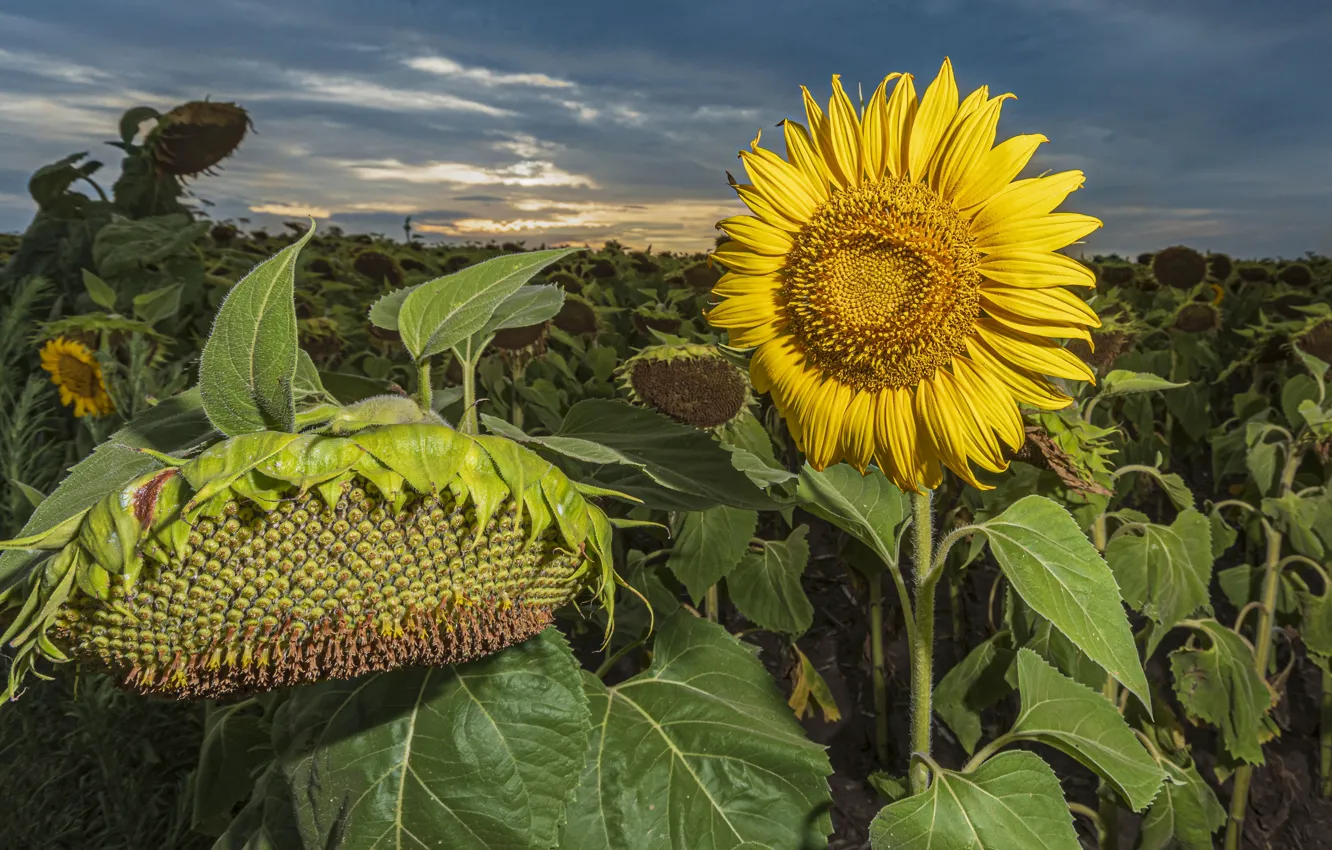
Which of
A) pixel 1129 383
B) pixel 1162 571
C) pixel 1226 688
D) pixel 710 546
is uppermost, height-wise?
pixel 1129 383

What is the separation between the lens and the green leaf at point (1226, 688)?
215cm

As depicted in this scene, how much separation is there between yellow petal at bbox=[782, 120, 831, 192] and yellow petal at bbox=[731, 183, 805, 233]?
50mm

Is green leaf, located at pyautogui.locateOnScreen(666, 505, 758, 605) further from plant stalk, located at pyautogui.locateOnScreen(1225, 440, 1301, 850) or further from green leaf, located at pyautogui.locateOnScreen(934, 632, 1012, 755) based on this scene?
plant stalk, located at pyautogui.locateOnScreen(1225, 440, 1301, 850)

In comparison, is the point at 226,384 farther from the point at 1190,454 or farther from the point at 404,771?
the point at 1190,454

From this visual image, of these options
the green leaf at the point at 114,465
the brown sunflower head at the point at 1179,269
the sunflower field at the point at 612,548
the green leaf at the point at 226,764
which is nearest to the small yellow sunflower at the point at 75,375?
the sunflower field at the point at 612,548

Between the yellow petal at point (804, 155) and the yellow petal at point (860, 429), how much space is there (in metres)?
0.25

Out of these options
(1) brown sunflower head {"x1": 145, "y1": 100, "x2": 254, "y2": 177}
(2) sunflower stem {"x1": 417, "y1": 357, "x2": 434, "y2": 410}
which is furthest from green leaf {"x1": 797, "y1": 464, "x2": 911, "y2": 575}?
(1) brown sunflower head {"x1": 145, "y1": 100, "x2": 254, "y2": 177}

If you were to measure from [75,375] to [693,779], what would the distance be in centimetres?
246

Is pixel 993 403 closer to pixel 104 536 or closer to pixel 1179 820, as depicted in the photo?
pixel 104 536

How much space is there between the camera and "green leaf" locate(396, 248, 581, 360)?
0.73 metres

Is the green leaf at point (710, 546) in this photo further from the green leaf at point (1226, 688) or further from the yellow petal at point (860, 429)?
the green leaf at point (1226, 688)

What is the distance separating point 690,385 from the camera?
2385 mm

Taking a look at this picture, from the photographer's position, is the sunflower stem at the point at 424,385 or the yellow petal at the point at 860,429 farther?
the yellow petal at the point at 860,429

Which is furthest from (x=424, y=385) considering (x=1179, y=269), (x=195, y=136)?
(x=1179, y=269)
